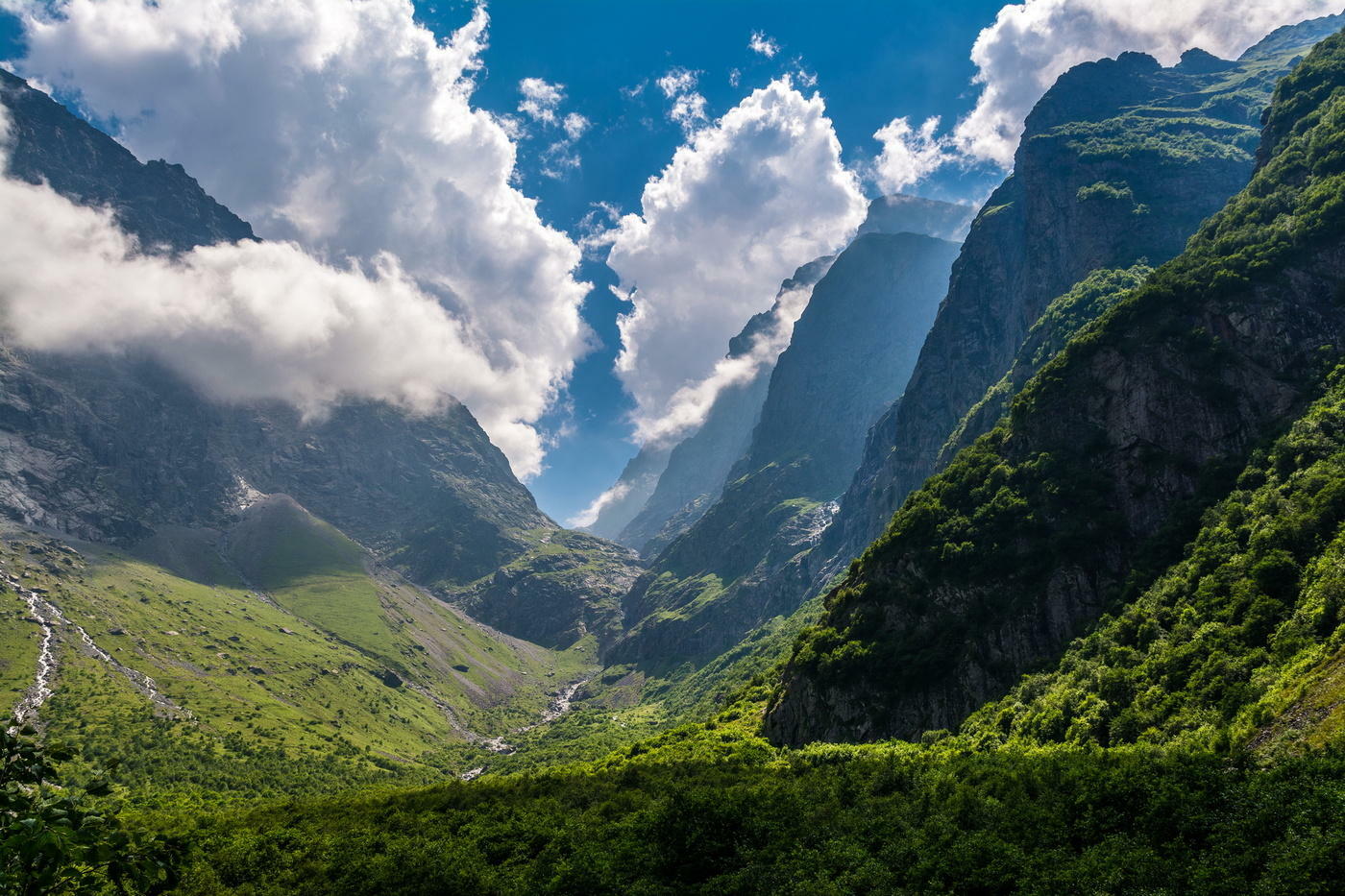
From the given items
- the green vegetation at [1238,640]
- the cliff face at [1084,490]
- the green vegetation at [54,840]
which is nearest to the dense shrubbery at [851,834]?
the green vegetation at [1238,640]

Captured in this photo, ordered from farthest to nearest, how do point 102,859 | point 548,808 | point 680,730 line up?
point 680,730, point 548,808, point 102,859

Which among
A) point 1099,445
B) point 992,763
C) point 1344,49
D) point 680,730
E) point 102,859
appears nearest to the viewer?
point 102,859

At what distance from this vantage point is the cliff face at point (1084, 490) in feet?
342

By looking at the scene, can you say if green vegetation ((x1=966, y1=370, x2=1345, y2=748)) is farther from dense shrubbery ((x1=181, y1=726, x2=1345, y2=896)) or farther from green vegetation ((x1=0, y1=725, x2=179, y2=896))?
green vegetation ((x1=0, y1=725, x2=179, y2=896))

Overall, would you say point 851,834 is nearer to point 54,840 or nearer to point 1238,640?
Result: point 1238,640

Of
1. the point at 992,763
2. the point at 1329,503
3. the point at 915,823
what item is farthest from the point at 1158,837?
the point at 1329,503

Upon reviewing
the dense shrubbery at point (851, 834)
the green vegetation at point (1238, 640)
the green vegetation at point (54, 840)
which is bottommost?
the dense shrubbery at point (851, 834)

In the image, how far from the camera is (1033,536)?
373 feet

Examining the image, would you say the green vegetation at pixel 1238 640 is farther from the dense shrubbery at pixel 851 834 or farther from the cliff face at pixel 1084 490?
the dense shrubbery at pixel 851 834

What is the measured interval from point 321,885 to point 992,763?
60253 millimetres

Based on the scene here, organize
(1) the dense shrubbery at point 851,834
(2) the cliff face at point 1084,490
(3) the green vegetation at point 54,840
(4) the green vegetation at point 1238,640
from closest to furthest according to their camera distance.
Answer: (3) the green vegetation at point 54,840 → (1) the dense shrubbery at point 851,834 → (4) the green vegetation at point 1238,640 → (2) the cliff face at point 1084,490

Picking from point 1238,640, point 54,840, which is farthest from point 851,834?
point 54,840

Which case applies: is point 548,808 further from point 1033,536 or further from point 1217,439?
point 1217,439

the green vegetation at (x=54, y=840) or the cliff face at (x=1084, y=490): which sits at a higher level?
the cliff face at (x=1084, y=490)
